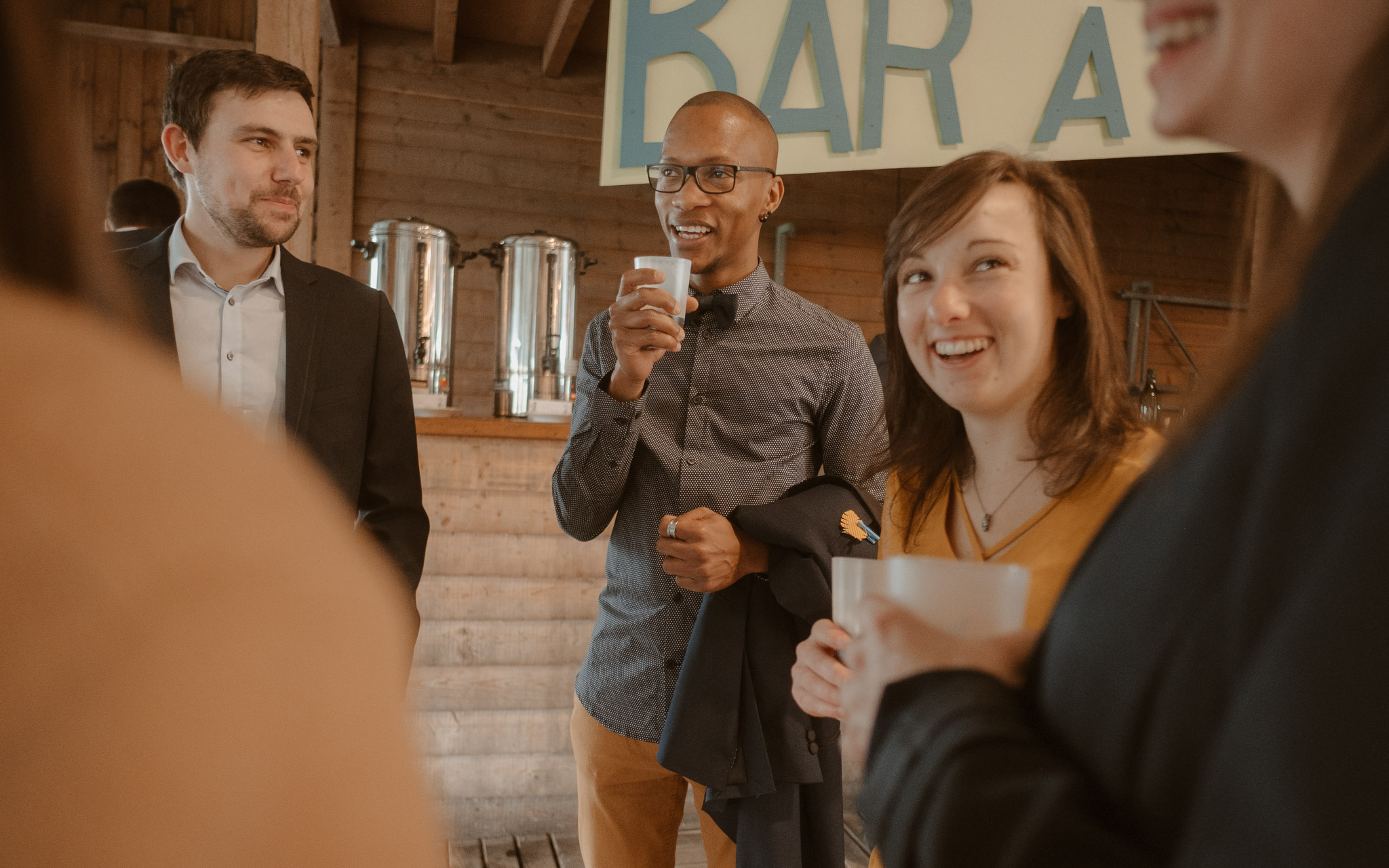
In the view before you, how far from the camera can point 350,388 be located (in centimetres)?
189

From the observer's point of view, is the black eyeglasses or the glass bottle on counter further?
the glass bottle on counter

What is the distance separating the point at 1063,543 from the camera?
1138 mm

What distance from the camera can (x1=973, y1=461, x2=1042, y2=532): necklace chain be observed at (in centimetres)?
127

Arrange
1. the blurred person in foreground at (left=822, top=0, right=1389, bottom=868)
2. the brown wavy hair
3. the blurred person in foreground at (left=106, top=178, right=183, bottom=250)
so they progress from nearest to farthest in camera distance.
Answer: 1. the blurred person in foreground at (left=822, top=0, right=1389, bottom=868)
2. the brown wavy hair
3. the blurred person in foreground at (left=106, top=178, right=183, bottom=250)

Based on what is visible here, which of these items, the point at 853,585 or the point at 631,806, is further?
the point at 631,806

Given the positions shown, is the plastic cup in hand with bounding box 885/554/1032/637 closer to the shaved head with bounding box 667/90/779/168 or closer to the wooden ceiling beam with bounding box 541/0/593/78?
the shaved head with bounding box 667/90/779/168

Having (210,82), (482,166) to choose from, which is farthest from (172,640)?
(482,166)

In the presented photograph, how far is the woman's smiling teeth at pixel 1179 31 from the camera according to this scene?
1.80 feet

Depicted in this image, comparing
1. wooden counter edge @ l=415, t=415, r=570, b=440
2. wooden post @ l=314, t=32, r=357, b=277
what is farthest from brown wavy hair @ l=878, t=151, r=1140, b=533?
wooden post @ l=314, t=32, r=357, b=277

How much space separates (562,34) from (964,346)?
4960 mm

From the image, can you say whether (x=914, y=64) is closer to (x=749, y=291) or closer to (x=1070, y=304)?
(x=749, y=291)

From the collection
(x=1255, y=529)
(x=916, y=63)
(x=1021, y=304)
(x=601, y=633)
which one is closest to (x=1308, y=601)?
(x=1255, y=529)

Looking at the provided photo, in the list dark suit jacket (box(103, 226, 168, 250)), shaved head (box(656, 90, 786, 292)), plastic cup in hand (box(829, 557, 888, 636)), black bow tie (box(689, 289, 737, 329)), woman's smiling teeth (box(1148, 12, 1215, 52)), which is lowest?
plastic cup in hand (box(829, 557, 888, 636))

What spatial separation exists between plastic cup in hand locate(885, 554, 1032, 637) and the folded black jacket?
2.97ft
